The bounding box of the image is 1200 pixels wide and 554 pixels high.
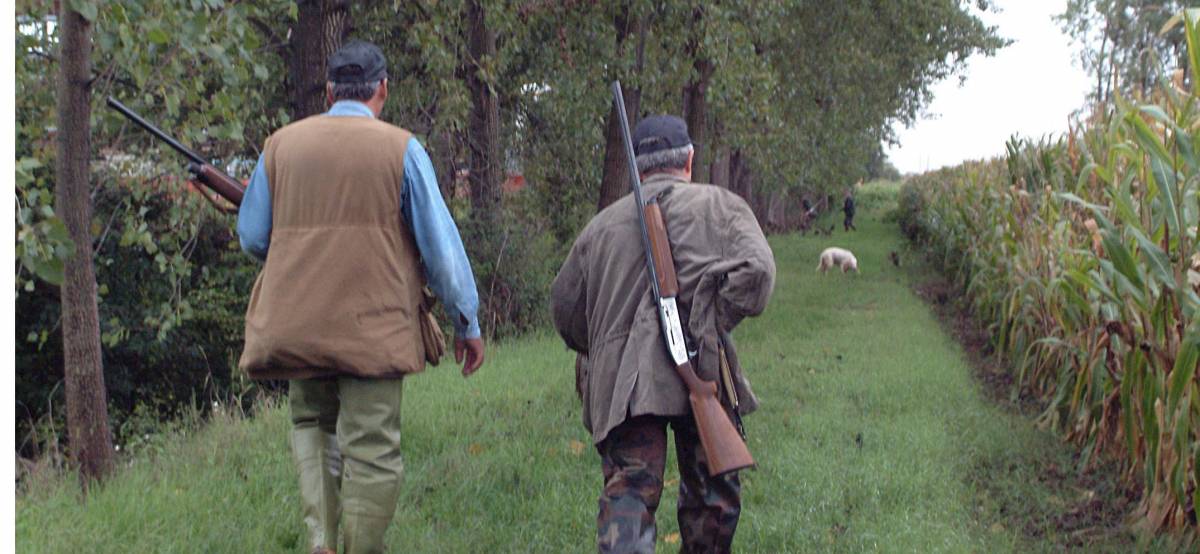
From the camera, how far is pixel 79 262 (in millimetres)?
6086

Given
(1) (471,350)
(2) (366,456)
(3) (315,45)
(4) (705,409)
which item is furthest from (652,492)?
(3) (315,45)

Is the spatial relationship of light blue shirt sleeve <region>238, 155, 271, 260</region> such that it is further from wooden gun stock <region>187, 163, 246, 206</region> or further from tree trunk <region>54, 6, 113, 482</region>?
tree trunk <region>54, 6, 113, 482</region>

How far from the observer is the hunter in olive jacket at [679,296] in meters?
4.41

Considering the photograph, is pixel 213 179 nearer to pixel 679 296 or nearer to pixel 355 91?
pixel 355 91

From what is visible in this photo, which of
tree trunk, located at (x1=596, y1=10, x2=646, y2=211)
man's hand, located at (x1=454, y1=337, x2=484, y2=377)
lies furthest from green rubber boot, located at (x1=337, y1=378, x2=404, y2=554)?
tree trunk, located at (x1=596, y1=10, x2=646, y2=211)

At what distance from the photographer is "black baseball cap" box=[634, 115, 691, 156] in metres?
4.68

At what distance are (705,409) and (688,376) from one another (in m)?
0.13

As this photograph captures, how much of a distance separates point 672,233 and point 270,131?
7.01 meters

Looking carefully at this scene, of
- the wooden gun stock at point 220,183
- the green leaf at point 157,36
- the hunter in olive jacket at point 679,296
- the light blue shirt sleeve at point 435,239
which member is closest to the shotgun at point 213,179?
the wooden gun stock at point 220,183

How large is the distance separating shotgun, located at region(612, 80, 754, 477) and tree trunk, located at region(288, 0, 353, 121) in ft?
16.5

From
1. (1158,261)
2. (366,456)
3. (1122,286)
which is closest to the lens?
(366,456)

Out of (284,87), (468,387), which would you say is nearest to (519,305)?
(284,87)

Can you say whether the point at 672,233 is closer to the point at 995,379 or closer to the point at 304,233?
the point at 304,233

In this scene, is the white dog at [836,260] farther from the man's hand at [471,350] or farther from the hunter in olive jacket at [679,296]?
the man's hand at [471,350]
